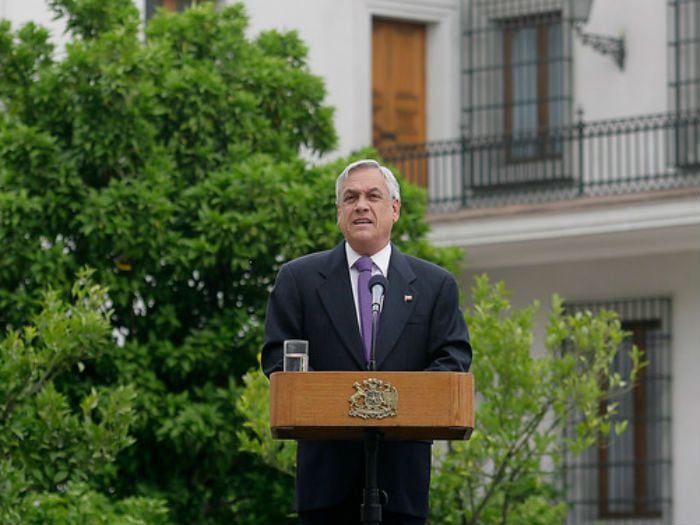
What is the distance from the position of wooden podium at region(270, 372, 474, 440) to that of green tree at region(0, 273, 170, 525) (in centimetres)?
609

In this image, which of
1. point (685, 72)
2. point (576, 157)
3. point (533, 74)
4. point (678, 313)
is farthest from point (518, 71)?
point (678, 313)

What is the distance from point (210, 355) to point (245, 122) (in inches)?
72.5

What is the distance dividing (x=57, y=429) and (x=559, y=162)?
40.0ft

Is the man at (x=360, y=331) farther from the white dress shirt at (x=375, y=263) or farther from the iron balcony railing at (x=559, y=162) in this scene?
the iron balcony railing at (x=559, y=162)

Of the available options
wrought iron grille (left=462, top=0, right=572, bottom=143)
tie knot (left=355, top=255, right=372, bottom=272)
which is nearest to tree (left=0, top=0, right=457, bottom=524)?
tie knot (left=355, top=255, right=372, bottom=272)

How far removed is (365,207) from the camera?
8922mm

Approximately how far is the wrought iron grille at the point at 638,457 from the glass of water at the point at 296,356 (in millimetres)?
17484

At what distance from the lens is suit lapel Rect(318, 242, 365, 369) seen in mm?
8969

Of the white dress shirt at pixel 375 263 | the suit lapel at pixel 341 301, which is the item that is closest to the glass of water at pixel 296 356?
the suit lapel at pixel 341 301

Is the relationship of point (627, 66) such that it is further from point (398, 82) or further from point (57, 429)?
point (57, 429)

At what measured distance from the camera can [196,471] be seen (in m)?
17.2

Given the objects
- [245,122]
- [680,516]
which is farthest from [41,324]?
[680,516]

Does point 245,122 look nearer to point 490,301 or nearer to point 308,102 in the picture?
point 308,102

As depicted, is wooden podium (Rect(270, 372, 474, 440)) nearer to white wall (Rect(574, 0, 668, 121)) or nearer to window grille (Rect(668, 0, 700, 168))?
window grille (Rect(668, 0, 700, 168))
